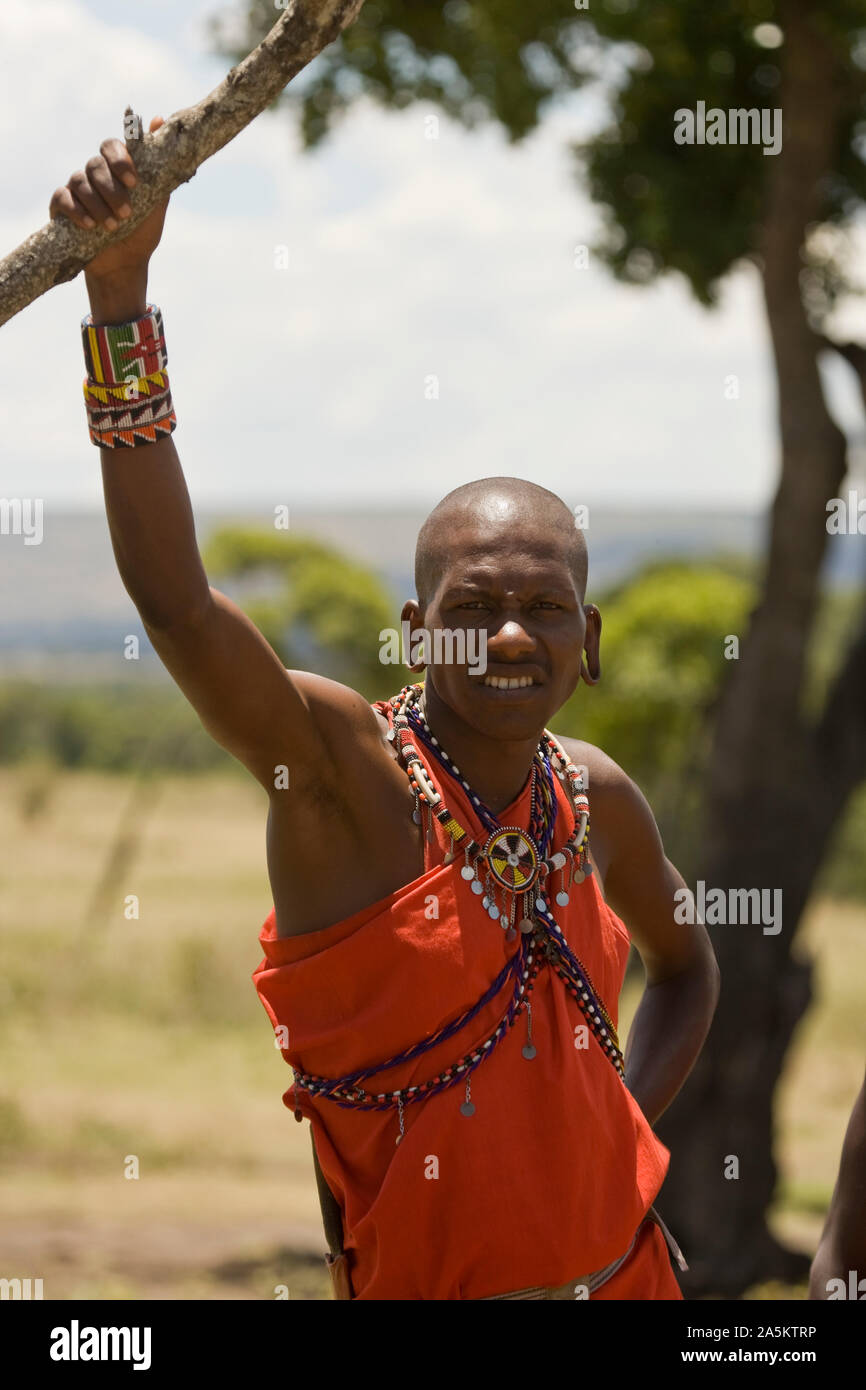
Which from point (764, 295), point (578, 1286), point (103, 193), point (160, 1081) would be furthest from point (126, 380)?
point (160, 1081)

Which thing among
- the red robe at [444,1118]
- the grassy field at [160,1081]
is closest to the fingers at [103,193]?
the red robe at [444,1118]

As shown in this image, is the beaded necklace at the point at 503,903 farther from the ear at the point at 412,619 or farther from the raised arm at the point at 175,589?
the raised arm at the point at 175,589

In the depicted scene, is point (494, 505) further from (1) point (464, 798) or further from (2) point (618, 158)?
(2) point (618, 158)

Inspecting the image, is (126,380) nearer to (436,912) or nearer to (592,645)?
(436,912)

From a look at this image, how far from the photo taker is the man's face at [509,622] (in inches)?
107

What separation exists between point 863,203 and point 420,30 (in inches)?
103

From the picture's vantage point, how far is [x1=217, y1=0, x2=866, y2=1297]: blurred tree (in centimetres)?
882

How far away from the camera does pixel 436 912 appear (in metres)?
2.68

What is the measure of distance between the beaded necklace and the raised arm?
0.36 meters

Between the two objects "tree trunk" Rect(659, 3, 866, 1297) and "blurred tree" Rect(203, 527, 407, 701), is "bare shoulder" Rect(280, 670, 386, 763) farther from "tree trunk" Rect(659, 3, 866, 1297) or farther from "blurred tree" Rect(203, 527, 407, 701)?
"blurred tree" Rect(203, 527, 407, 701)

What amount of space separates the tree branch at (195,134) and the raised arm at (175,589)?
0.10 meters

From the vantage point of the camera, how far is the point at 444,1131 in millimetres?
2641

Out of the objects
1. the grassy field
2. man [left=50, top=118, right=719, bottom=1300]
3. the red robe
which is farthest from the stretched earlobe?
the grassy field

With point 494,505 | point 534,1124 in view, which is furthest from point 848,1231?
point 494,505
